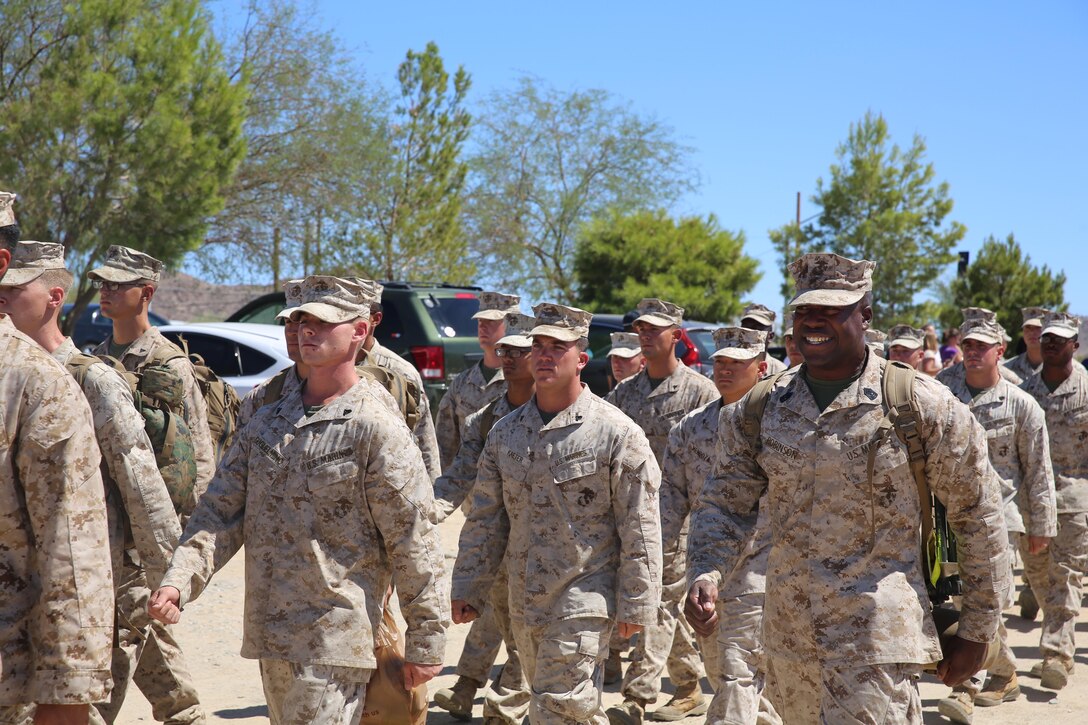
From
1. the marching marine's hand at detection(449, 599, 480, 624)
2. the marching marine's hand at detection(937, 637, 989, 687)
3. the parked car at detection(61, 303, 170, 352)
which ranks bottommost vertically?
the marching marine's hand at detection(449, 599, 480, 624)

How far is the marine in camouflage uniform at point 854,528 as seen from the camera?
14.0 ft

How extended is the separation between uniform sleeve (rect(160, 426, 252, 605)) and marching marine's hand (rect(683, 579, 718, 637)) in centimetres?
168

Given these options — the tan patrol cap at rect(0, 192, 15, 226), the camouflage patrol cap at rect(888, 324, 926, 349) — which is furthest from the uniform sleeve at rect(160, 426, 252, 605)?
the camouflage patrol cap at rect(888, 324, 926, 349)

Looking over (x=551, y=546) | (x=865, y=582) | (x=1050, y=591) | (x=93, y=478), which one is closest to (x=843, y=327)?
(x=865, y=582)

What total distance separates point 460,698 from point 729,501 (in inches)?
136

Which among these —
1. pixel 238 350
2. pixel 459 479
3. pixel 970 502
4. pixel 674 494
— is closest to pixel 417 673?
pixel 970 502

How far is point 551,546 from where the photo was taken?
18.2ft

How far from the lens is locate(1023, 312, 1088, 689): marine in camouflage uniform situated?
342 inches

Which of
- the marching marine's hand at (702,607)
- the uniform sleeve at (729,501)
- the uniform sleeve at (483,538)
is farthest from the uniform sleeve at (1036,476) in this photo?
the marching marine's hand at (702,607)

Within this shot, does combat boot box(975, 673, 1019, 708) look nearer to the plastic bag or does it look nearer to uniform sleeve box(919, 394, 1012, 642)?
uniform sleeve box(919, 394, 1012, 642)

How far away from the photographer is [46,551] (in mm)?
3221

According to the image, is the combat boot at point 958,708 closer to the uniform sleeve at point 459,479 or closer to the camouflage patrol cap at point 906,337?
the uniform sleeve at point 459,479

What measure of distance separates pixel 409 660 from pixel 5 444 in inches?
70.9

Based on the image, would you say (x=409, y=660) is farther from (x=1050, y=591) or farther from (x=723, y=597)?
(x=1050, y=591)
